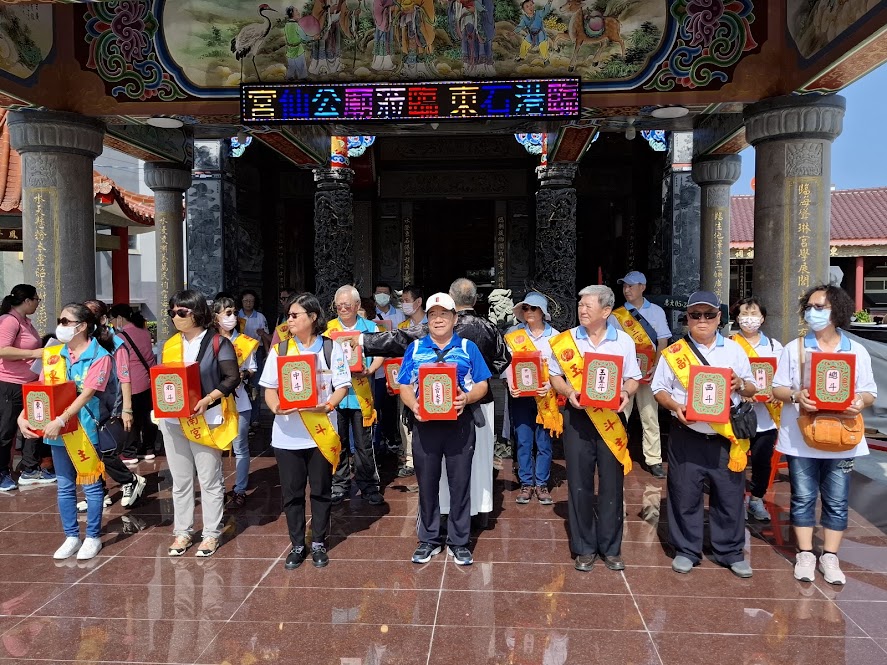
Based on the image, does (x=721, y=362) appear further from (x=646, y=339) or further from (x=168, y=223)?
(x=168, y=223)

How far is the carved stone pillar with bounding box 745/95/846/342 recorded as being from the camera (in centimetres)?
639

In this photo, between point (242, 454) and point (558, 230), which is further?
point (558, 230)

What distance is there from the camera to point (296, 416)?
4020 mm

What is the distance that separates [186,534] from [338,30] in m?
5.12

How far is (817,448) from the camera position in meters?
3.79

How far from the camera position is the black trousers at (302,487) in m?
4.05

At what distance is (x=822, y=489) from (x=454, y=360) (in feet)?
7.27

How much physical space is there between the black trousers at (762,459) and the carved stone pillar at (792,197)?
2.23 meters

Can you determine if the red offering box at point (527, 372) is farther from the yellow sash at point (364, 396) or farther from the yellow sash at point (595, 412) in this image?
the yellow sash at point (364, 396)

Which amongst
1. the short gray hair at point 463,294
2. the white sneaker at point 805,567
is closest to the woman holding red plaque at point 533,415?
the short gray hair at point 463,294

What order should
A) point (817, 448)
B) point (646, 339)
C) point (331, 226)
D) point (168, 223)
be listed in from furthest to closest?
point (168, 223) < point (331, 226) < point (646, 339) < point (817, 448)

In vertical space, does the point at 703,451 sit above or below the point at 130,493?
above

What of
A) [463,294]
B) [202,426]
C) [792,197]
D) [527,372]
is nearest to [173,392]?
[202,426]

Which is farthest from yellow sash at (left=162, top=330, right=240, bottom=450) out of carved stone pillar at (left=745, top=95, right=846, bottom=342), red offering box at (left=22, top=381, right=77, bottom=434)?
carved stone pillar at (left=745, top=95, right=846, bottom=342)
